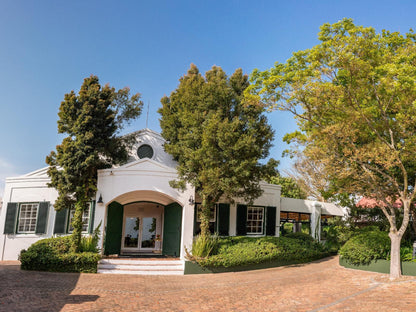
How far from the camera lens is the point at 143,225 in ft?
57.5

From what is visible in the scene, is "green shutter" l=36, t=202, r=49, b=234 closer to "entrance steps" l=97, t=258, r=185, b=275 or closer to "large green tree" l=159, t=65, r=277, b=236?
"entrance steps" l=97, t=258, r=185, b=275

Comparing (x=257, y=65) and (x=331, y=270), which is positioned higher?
(x=257, y=65)

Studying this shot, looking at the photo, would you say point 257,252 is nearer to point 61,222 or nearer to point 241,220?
point 241,220

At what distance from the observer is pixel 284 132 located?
1554 cm

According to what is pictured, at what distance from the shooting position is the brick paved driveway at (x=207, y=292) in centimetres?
806

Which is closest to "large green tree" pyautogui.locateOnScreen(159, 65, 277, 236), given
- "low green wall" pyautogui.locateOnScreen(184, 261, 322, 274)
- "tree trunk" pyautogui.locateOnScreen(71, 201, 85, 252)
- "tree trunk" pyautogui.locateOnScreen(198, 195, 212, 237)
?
"tree trunk" pyautogui.locateOnScreen(198, 195, 212, 237)

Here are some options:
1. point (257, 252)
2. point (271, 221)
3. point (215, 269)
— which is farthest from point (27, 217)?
point (271, 221)

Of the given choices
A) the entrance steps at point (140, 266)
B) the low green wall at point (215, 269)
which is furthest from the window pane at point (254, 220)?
the entrance steps at point (140, 266)

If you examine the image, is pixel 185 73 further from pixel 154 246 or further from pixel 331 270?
pixel 331 270

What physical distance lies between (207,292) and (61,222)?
8.80 meters

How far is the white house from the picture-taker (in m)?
14.1

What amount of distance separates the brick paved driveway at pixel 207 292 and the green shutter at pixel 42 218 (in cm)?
285

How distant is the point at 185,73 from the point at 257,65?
4.51 metres

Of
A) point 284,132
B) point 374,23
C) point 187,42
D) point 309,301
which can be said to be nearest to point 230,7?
point 187,42
